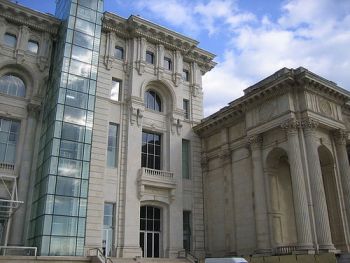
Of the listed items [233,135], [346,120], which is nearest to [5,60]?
[233,135]

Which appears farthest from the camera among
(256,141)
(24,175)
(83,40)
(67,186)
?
(83,40)

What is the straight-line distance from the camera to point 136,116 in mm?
27781

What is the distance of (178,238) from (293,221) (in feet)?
26.5

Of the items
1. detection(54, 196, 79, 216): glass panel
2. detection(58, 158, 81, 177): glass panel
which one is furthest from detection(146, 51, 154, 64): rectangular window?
detection(54, 196, 79, 216): glass panel

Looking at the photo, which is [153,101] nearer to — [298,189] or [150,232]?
[150,232]

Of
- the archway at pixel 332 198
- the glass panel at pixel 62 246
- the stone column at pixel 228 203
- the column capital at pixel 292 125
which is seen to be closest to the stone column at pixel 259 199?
the column capital at pixel 292 125

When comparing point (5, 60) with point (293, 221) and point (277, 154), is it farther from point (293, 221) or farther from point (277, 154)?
point (293, 221)

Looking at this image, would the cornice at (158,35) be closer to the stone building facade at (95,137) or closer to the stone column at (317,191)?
the stone building facade at (95,137)

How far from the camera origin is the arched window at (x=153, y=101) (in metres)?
29.9

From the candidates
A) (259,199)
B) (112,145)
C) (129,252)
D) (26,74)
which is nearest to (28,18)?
(26,74)

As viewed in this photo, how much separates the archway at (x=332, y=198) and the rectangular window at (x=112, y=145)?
546 inches

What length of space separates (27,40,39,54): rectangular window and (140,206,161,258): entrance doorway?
13.6 m

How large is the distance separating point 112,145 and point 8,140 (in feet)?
22.3

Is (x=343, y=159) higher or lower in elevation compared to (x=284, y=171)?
higher
